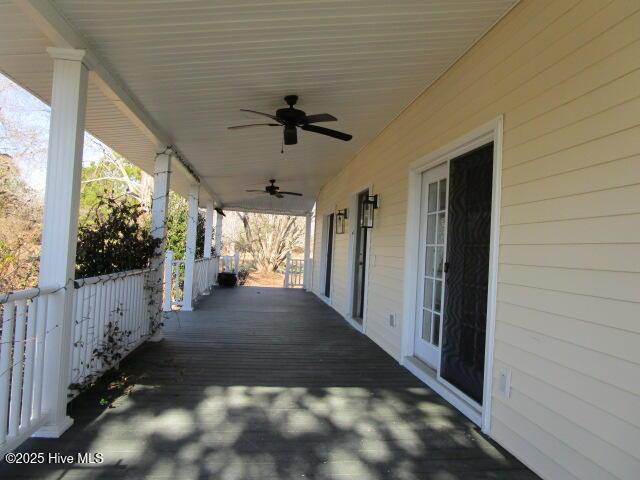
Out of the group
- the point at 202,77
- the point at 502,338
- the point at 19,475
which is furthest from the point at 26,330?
the point at 502,338

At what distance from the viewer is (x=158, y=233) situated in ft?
15.1

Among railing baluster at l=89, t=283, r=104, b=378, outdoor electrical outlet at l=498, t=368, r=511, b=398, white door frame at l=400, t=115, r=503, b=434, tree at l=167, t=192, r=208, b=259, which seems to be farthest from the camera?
tree at l=167, t=192, r=208, b=259

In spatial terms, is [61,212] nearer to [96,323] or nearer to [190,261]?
[96,323]

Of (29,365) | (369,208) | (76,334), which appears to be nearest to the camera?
(29,365)

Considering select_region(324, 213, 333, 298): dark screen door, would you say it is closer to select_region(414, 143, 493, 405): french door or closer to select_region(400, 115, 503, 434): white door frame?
select_region(400, 115, 503, 434): white door frame

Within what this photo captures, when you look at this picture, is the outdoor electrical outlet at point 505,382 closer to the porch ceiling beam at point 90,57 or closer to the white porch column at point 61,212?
the white porch column at point 61,212

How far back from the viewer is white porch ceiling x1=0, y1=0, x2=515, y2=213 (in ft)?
7.96

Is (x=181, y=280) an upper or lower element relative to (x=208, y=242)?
lower

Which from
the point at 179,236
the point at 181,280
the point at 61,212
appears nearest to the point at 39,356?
the point at 61,212

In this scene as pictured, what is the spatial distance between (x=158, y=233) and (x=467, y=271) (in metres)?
3.31

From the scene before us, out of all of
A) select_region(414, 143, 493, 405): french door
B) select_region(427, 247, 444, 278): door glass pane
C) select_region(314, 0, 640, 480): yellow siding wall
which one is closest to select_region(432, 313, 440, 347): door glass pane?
select_region(414, 143, 493, 405): french door

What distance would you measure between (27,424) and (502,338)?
267cm

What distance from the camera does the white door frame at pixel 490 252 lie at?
2559 mm

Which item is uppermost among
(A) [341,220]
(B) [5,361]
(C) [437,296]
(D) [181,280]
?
(A) [341,220]
